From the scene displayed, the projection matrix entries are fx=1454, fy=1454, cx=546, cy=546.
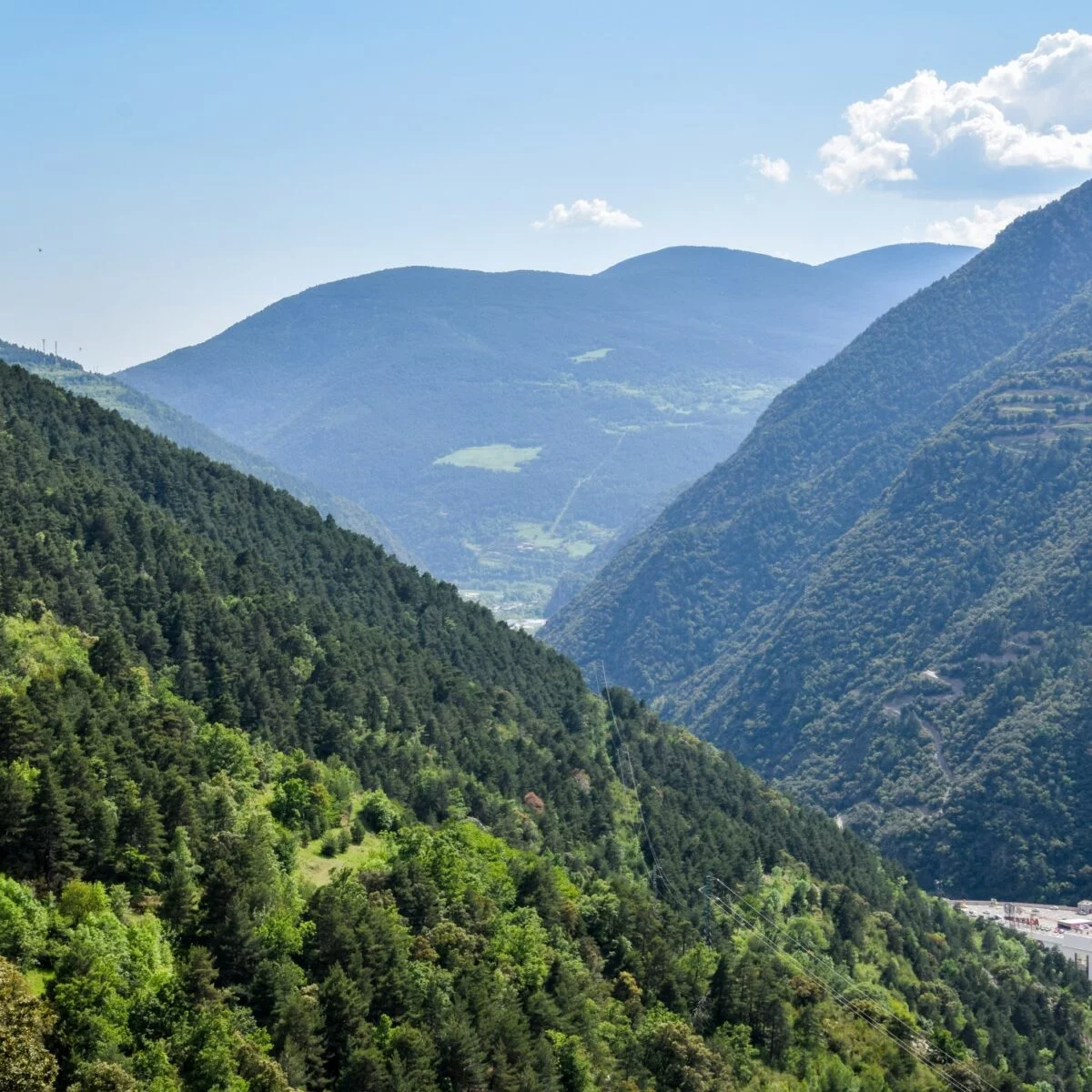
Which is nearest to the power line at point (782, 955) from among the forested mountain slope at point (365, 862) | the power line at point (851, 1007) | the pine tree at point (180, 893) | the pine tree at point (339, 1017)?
the power line at point (851, 1007)

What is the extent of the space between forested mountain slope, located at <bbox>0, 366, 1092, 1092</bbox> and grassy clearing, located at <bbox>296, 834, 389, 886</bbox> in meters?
0.34

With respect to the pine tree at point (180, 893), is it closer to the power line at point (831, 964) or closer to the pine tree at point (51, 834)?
the pine tree at point (51, 834)

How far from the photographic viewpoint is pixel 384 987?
71188 millimetres

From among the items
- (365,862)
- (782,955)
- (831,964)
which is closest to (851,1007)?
(782,955)

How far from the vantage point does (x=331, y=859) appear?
8819cm

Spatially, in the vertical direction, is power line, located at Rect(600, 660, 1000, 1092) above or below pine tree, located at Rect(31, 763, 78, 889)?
below

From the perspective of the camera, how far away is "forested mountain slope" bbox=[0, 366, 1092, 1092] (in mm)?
65562

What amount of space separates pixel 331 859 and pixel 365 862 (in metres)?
2.05

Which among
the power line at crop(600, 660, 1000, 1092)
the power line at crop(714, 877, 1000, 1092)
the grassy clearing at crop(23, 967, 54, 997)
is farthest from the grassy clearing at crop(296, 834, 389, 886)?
the power line at crop(714, 877, 1000, 1092)

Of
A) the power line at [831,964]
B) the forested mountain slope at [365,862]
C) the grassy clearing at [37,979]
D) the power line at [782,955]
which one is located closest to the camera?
the grassy clearing at [37,979]

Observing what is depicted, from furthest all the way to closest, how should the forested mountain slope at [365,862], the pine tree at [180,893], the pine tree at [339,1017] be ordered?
the pine tree at [180,893] → the pine tree at [339,1017] → the forested mountain slope at [365,862]

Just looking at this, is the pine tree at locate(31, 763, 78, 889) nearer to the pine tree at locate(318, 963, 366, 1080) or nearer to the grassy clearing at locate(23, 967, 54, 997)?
the grassy clearing at locate(23, 967, 54, 997)

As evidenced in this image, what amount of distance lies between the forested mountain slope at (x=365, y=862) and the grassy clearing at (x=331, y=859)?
0.34m

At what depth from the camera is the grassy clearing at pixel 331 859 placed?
8450 centimetres
